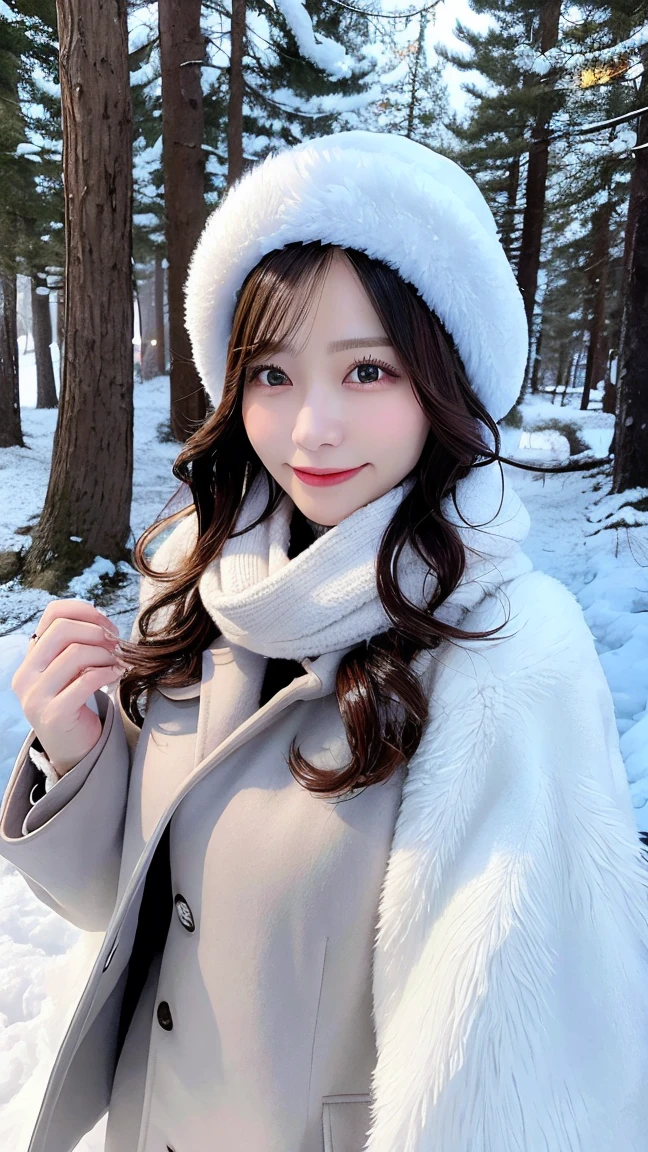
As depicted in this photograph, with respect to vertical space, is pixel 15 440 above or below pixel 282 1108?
above

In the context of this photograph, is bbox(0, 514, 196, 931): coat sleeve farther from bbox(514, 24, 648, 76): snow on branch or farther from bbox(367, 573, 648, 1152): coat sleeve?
bbox(514, 24, 648, 76): snow on branch

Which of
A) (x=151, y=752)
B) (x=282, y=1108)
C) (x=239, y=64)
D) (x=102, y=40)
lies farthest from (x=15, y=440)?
(x=282, y=1108)

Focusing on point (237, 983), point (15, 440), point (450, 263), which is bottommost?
point (237, 983)

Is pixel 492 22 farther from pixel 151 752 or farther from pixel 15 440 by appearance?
pixel 151 752

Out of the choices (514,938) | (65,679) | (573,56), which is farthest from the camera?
(573,56)

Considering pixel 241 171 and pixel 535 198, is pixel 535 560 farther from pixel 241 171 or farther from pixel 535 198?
pixel 241 171

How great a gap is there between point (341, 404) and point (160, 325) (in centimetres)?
188

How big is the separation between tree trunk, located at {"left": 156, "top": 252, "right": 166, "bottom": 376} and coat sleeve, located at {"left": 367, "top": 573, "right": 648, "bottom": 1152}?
6.71 ft

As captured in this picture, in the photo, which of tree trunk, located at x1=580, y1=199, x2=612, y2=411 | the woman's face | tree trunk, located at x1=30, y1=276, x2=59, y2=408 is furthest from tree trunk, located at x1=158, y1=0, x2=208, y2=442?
the woman's face

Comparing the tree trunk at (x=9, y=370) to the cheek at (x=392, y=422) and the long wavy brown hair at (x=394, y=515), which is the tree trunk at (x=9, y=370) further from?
the cheek at (x=392, y=422)

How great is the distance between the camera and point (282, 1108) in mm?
639

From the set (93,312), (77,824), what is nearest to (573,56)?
(93,312)

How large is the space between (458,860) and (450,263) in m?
0.59

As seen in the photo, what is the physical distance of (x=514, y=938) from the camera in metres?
0.54
